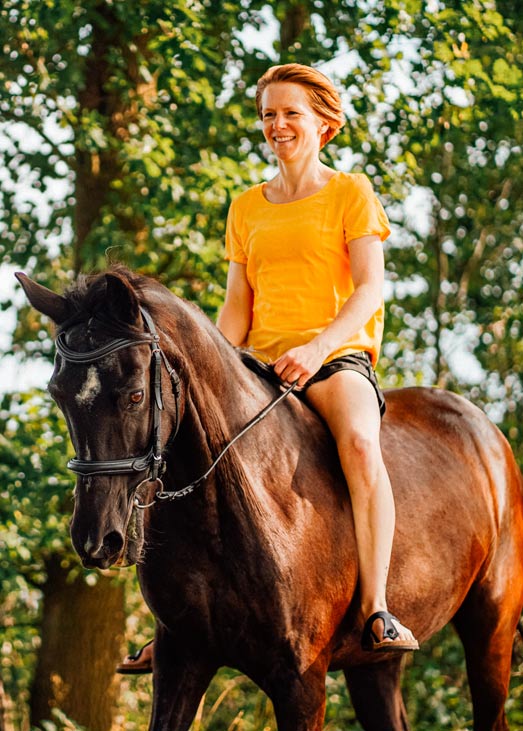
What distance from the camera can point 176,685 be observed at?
3488 millimetres

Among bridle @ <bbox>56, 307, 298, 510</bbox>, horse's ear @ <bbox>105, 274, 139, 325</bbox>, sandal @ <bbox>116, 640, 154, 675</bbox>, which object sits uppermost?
horse's ear @ <bbox>105, 274, 139, 325</bbox>

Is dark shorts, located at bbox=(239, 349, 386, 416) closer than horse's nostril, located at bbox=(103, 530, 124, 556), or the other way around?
horse's nostril, located at bbox=(103, 530, 124, 556)

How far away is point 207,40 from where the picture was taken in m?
7.29

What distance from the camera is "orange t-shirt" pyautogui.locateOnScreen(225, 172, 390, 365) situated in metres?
3.79

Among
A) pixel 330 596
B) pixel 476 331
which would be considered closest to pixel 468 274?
pixel 476 331

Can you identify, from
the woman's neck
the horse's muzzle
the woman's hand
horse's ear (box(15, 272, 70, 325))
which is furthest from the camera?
the woman's neck

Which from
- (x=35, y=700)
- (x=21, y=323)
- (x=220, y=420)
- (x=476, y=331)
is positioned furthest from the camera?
(x=476, y=331)

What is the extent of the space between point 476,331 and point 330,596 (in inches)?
333

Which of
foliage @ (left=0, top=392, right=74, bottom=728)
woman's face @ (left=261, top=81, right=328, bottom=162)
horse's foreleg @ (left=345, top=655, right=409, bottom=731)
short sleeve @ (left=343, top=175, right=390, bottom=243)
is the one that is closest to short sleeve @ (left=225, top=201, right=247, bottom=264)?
woman's face @ (left=261, top=81, right=328, bottom=162)

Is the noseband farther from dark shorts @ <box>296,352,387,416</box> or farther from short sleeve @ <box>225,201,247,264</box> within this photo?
short sleeve @ <box>225,201,247,264</box>

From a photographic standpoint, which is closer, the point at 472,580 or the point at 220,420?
the point at 220,420

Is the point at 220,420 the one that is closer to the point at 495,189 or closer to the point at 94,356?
the point at 94,356

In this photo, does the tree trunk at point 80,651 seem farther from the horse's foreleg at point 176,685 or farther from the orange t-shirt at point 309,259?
the orange t-shirt at point 309,259

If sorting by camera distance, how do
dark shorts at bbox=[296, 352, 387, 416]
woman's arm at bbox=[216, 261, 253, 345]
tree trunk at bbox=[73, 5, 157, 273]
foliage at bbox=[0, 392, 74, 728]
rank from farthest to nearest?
tree trunk at bbox=[73, 5, 157, 273], foliage at bbox=[0, 392, 74, 728], woman's arm at bbox=[216, 261, 253, 345], dark shorts at bbox=[296, 352, 387, 416]
